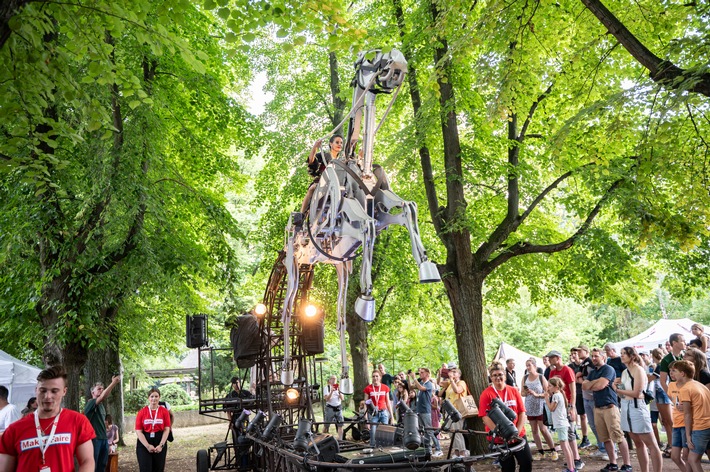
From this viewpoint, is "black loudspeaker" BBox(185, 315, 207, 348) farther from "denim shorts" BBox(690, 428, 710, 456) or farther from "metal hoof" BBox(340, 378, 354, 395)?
"denim shorts" BBox(690, 428, 710, 456)

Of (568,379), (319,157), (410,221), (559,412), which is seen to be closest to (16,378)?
(319,157)

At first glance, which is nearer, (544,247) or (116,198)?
(116,198)

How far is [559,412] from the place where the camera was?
32.7 ft

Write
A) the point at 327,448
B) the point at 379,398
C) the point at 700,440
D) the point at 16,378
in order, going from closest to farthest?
1. the point at 700,440
2. the point at 327,448
3. the point at 16,378
4. the point at 379,398

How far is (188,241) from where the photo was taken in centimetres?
1405

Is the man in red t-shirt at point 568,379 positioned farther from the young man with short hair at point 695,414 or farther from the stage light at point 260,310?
the stage light at point 260,310

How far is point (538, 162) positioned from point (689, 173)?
24.7 feet

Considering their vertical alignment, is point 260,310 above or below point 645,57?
below

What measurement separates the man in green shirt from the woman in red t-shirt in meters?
0.60

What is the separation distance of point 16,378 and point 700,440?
42.4ft

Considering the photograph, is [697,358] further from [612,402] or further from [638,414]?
[612,402]

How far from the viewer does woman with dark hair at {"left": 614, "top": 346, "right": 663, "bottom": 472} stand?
795 centimetres

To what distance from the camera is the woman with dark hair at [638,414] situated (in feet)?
26.1

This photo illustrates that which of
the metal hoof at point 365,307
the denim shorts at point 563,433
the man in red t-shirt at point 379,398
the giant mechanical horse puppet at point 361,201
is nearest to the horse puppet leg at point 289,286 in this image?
the giant mechanical horse puppet at point 361,201
